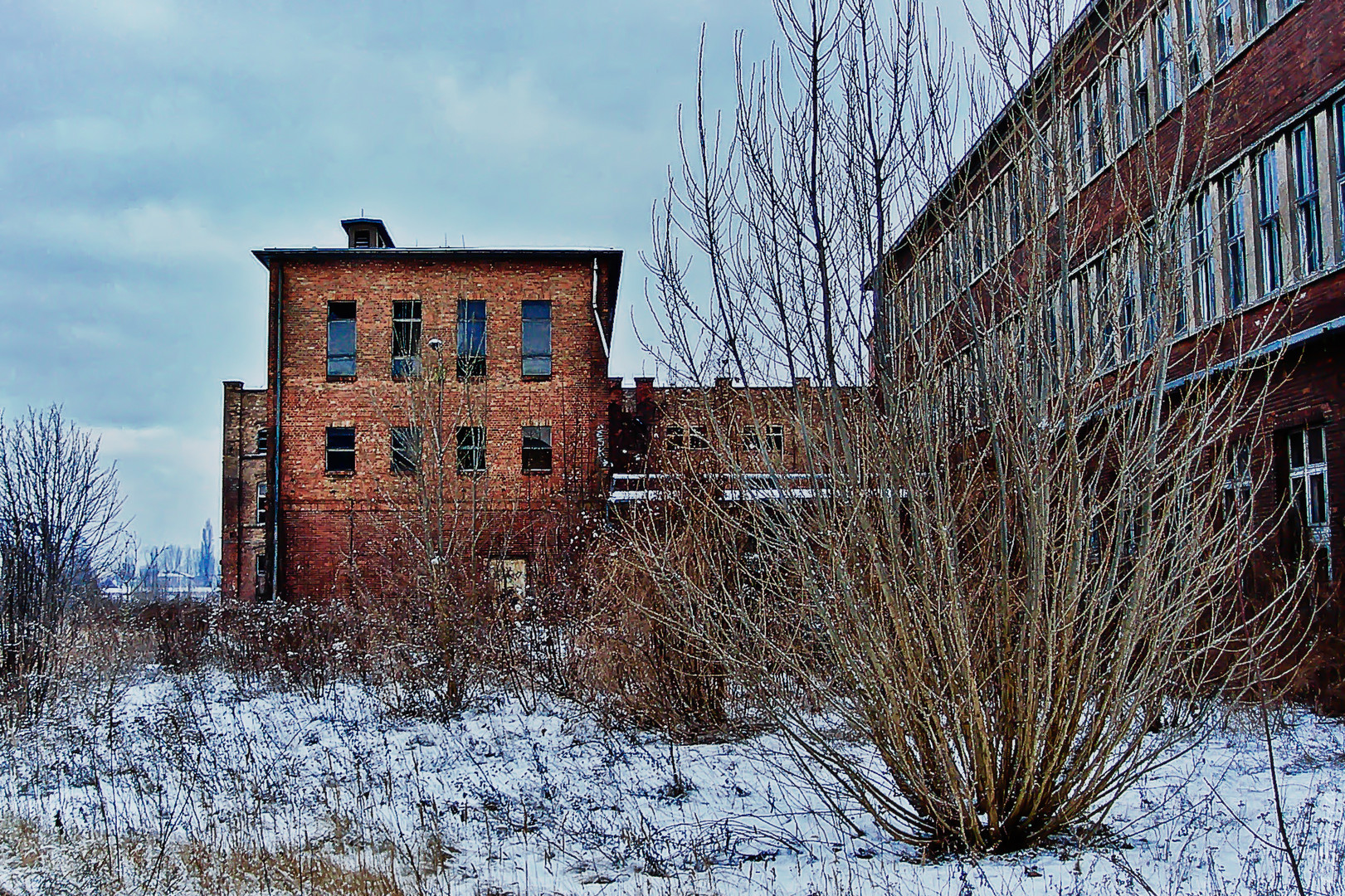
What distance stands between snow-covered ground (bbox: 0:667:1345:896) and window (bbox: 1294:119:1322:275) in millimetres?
4826

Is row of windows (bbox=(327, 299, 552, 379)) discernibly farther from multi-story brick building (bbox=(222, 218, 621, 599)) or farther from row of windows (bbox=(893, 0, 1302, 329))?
row of windows (bbox=(893, 0, 1302, 329))

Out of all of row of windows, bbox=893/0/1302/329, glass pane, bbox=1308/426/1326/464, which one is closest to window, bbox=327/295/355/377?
glass pane, bbox=1308/426/1326/464

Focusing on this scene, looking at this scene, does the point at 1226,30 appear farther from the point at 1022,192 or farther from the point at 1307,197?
the point at 1022,192

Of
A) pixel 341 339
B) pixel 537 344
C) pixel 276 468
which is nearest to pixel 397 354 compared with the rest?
pixel 341 339

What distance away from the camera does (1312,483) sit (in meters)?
10.7

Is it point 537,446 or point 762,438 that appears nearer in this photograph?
point 762,438

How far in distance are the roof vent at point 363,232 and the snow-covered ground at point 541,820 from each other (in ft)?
63.5

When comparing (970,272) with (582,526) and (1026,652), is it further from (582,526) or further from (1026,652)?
(582,526)

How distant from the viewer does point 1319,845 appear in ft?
16.3

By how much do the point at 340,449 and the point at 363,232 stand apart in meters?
6.34

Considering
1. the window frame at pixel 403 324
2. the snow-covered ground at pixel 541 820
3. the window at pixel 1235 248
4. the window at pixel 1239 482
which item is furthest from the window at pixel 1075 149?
Answer: the window frame at pixel 403 324

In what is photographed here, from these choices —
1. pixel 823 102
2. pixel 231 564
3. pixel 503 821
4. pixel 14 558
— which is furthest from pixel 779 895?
pixel 231 564

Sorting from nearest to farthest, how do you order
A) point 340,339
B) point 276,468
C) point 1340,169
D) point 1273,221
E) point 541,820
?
point 541,820 → point 1340,169 → point 1273,221 → point 276,468 → point 340,339

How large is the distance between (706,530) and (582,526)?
6481 mm
